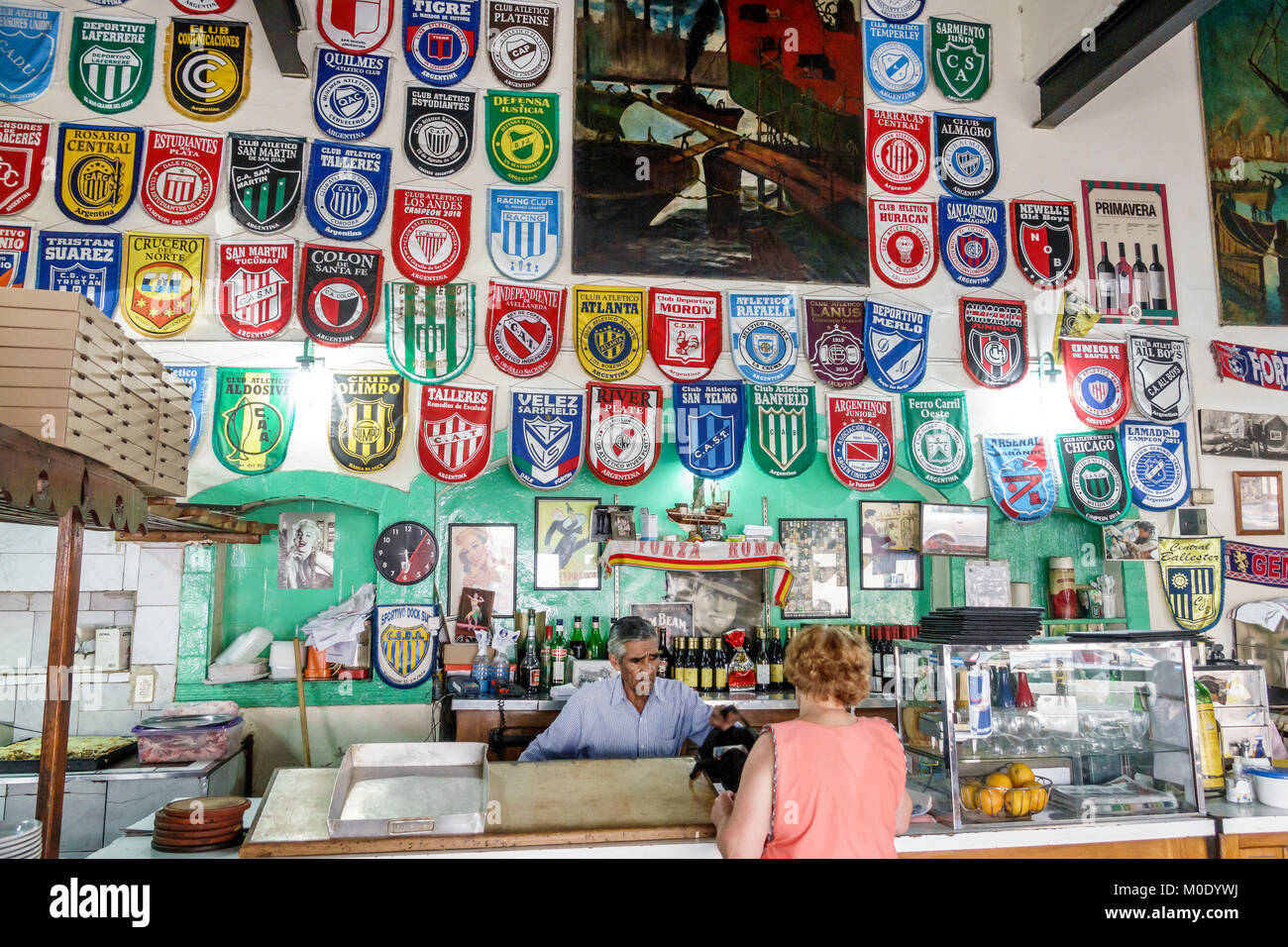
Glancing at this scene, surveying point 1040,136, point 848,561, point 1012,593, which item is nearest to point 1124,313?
point 1040,136

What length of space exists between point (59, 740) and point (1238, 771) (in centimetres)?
392

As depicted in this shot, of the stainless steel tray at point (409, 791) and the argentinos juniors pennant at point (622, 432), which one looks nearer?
the stainless steel tray at point (409, 791)

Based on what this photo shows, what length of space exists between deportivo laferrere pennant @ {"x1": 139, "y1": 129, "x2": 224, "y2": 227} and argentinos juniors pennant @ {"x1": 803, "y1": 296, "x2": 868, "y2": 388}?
4.10 metres

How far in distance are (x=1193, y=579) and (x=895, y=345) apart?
2.66 meters

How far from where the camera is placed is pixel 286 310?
18.1ft

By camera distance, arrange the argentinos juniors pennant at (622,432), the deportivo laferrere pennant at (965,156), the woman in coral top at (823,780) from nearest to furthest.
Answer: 1. the woman in coral top at (823,780)
2. the argentinos juniors pennant at (622,432)
3. the deportivo laferrere pennant at (965,156)

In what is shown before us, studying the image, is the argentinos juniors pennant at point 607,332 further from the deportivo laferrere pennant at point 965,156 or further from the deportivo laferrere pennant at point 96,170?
the deportivo laferrere pennant at point 96,170

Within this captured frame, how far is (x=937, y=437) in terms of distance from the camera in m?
6.01

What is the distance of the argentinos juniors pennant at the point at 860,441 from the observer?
590cm

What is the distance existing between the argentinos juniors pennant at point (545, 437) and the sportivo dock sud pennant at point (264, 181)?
1.93 metres

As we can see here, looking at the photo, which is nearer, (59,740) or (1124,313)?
(59,740)

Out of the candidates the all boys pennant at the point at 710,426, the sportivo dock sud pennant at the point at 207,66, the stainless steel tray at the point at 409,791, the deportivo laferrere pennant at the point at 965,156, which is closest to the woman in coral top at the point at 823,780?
the stainless steel tray at the point at 409,791

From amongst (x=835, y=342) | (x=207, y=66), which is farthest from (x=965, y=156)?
(x=207, y=66)
